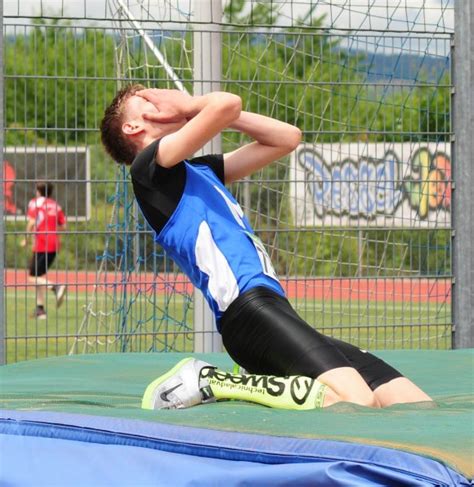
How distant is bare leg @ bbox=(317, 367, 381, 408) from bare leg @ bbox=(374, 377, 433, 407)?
27 centimetres

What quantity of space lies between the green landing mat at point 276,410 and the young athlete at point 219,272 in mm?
101

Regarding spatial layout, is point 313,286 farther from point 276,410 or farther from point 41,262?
point 41,262

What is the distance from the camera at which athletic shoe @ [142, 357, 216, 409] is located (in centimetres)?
347

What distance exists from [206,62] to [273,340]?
3.16m

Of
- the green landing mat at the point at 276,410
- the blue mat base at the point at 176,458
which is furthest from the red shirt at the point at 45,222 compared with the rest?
the blue mat base at the point at 176,458

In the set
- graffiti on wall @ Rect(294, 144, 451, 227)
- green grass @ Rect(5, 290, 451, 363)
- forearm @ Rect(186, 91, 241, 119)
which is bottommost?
green grass @ Rect(5, 290, 451, 363)

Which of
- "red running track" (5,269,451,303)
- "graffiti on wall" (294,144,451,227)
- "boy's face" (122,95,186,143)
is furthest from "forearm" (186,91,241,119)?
"graffiti on wall" (294,144,451,227)

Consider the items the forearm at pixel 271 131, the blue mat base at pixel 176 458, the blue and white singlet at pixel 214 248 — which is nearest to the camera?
the blue mat base at pixel 176 458

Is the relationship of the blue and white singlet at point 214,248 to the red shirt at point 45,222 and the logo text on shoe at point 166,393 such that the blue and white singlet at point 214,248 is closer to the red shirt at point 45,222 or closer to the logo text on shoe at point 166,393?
the logo text on shoe at point 166,393

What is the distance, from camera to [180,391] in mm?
3492

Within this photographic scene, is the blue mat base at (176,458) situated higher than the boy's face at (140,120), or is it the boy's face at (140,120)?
the boy's face at (140,120)

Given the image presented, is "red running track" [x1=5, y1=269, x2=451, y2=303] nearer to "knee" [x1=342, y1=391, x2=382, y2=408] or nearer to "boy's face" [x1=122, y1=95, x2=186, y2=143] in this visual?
"boy's face" [x1=122, y1=95, x2=186, y2=143]

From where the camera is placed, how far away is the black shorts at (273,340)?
3.43m

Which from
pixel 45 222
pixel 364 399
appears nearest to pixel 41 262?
pixel 45 222
